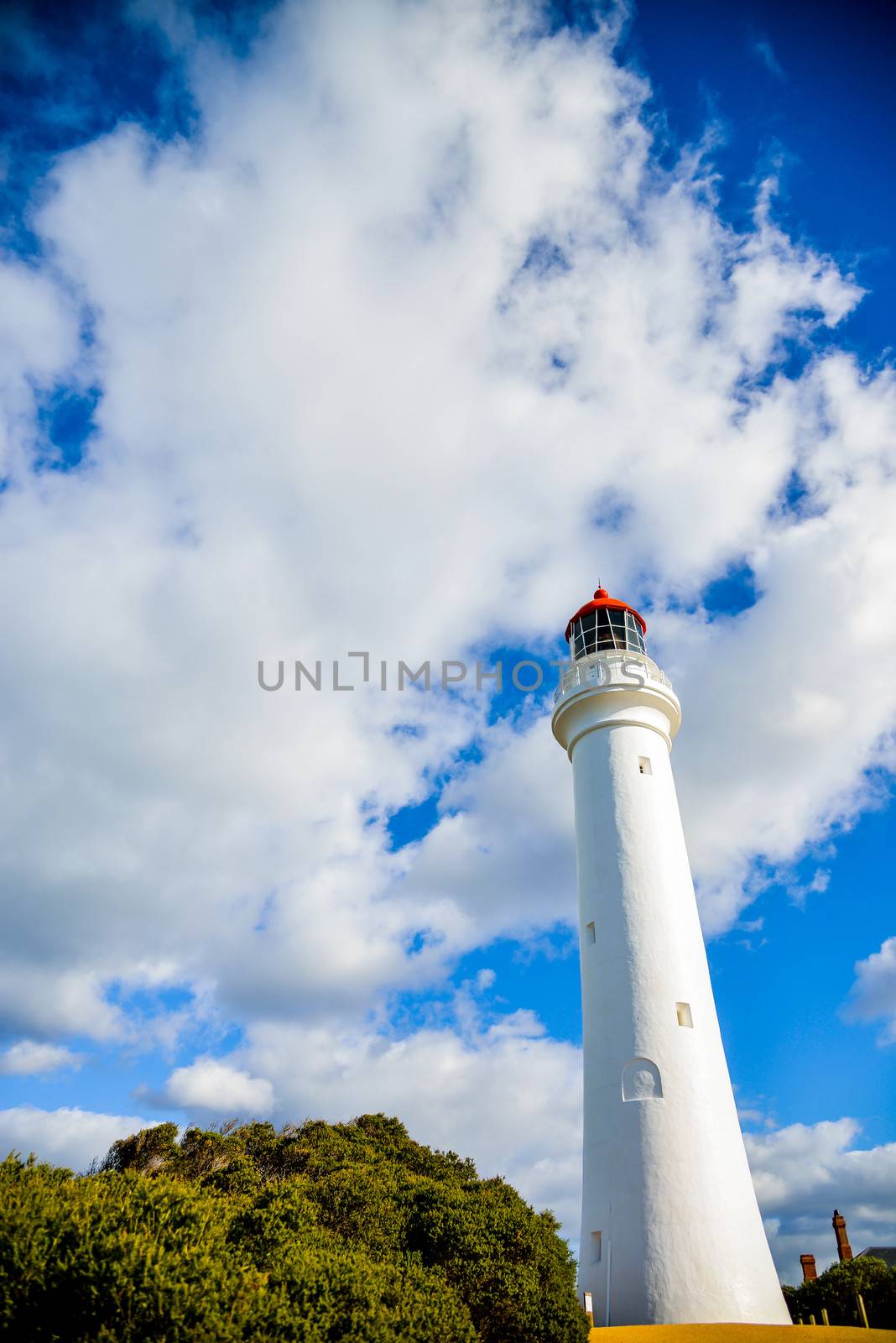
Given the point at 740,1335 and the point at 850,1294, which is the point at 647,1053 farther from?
the point at 850,1294

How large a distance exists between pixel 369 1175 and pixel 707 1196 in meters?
7.68

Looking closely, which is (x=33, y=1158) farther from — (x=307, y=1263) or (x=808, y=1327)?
(x=808, y=1327)

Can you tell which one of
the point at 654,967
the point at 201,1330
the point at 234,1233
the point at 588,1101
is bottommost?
the point at 201,1330

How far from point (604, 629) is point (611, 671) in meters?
2.67

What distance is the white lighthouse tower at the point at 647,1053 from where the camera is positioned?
1606cm

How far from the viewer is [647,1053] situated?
1802cm

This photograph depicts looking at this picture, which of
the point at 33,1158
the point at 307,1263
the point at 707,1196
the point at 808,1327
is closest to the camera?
the point at 307,1263

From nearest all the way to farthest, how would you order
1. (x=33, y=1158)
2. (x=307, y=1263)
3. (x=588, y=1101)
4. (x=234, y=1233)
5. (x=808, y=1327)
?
1. (x=307, y=1263)
2. (x=234, y=1233)
3. (x=33, y=1158)
4. (x=808, y=1327)
5. (x=588, y=1101)

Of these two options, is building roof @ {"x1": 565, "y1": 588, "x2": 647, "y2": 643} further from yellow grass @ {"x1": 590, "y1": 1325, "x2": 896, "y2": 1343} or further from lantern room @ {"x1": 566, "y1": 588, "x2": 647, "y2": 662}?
yellow grass @ {"x1": 590, "y1": 1325, "x2": 896, "y2": 1343}

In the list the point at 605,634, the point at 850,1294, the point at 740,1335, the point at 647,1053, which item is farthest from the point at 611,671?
the point at 850,1294

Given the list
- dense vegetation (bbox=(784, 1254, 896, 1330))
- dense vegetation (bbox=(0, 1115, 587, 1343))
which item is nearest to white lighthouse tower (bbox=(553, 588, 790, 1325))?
dense vegetation (bbox=(0, 1115, 587, 1343))

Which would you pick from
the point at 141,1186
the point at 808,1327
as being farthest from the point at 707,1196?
the point at 141,1186

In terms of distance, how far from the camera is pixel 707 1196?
16531 mm

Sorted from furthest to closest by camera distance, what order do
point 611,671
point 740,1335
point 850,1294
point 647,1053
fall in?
point 611,671
point 850,1294
point 647,1053
point 740,1335
